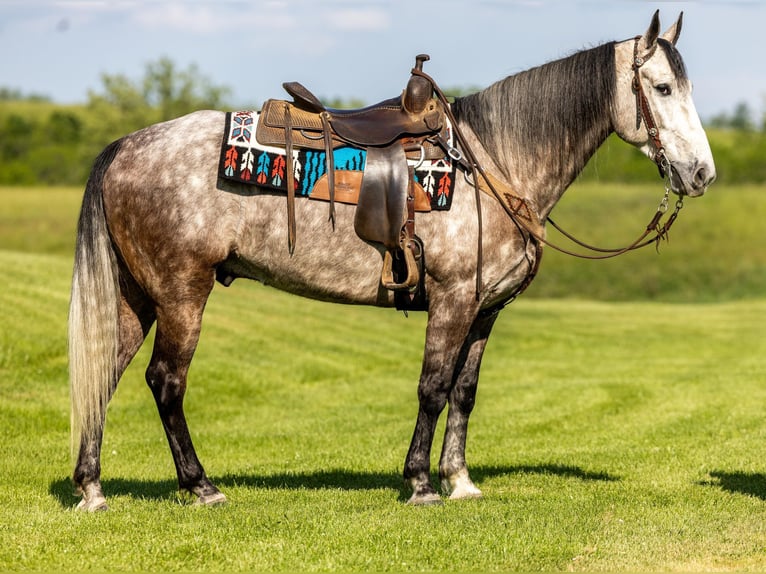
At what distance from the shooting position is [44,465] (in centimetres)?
954

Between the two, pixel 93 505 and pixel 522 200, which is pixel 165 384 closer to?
pixel 93 505

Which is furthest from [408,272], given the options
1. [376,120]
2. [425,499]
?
[425,499]

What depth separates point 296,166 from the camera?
23.0 feet

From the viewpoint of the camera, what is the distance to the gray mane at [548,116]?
7254mm

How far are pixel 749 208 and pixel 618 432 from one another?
46.0 metres

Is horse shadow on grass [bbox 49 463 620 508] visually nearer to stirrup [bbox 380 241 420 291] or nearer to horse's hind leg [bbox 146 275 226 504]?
horse's hind leg [bbox 146 275 226 504]

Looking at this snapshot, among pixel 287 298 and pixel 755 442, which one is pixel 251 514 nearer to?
pixel 755 442

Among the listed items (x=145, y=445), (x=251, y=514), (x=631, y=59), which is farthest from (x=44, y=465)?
(x=631, y=59)

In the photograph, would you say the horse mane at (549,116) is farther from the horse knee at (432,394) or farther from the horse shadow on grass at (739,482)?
the horse shadow on grass at (739,482)

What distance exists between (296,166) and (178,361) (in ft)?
5.29

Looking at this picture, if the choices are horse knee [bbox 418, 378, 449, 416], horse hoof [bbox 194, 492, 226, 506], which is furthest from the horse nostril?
horse hoof [bbox 194, 492, 226, 506]

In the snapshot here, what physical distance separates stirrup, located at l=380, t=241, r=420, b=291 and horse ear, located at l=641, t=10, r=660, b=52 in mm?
2163

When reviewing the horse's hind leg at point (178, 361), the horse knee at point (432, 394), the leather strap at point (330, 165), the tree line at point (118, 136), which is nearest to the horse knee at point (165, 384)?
the horse's hind leg at point (178, 361)

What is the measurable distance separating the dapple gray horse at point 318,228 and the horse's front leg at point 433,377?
1 cm
